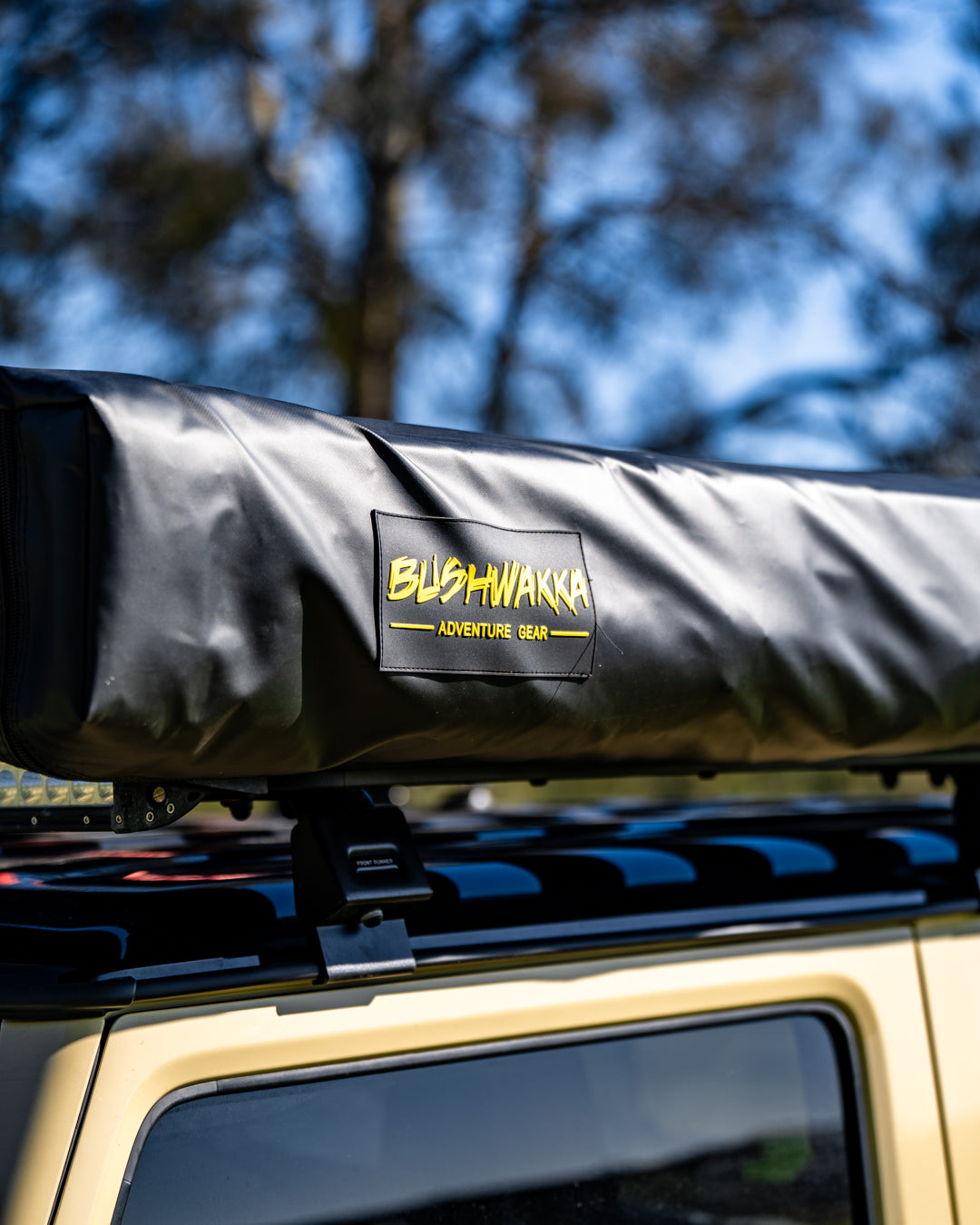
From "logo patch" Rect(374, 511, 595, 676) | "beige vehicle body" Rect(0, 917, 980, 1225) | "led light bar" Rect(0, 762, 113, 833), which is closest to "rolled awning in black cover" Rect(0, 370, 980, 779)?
"logo patch" Rect(374, 511, 595, 676)

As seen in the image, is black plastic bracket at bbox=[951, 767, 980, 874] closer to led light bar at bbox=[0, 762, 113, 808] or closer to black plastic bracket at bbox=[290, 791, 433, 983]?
black plastic bracket at bbox=[290, 791, 433, 983]

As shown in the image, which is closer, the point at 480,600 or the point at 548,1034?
the point at 480,600

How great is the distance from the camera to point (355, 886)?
1393mm

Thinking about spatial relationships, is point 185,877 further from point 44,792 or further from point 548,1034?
point 548,1034

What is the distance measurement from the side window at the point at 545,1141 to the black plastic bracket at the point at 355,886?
4.7 inches

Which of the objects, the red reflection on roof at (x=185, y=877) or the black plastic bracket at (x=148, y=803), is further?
the red reflection on roof at (x=185, y=877)

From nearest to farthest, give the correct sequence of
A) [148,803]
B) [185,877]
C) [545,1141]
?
[148,803] < [545,1141] < [185,877]

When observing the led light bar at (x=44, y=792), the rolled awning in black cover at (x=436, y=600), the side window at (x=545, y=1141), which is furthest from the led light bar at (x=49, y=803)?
the side window at (x=545, y=1141)

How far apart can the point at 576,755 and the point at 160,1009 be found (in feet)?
1.71

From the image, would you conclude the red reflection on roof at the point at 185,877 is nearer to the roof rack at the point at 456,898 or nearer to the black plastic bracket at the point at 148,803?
the roof rack at the point at 456,898

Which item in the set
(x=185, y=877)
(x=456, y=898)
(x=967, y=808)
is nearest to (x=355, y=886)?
(x=456, y=898)

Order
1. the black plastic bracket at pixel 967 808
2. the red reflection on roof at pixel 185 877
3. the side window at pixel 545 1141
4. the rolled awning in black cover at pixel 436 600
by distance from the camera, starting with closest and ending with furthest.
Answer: the rolled awning in black cover at pixel 436 600, the side window at pixel 545 1141, the red reflection on roof at pixel 185 877, the black plastic bracket at pixel 967 808

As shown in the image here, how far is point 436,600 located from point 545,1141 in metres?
0.61

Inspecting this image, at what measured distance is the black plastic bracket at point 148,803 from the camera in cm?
133
